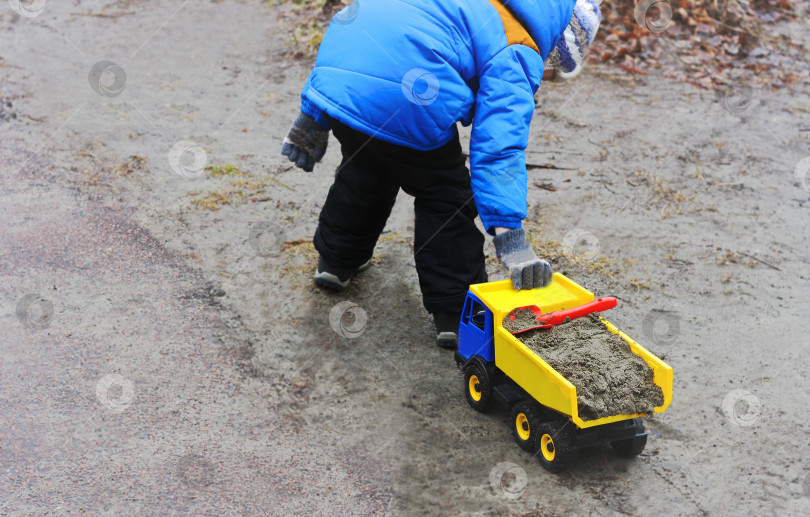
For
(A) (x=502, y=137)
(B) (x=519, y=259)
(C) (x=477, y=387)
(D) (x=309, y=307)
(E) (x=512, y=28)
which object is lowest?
(D) (x=309, y=307)

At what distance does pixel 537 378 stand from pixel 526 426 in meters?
0.28

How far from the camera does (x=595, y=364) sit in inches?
103

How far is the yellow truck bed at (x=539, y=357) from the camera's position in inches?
97.0

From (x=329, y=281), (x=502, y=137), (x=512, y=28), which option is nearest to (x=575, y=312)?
(x=502, y=137)

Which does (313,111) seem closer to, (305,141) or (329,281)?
(305,141)

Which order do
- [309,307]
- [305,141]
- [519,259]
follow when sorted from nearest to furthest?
1. [519,259]
2. [305,141]
3. [309,307]

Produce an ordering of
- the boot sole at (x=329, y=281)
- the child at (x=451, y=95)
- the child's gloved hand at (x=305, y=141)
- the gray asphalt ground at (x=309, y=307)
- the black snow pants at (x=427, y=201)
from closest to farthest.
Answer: the gray asphalt ground at (x=309, y=307) → the child at (x=451, y=95) → the black snow pants at (x=427, y=201) → the child's gloved hand at (x=305, y=141) → the boot sole at (x=329, y=281)

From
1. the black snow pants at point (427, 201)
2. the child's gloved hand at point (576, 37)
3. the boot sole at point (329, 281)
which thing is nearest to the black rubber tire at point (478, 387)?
the black snow pants at point (427, 201)

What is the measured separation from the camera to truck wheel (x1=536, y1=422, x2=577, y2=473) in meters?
2.56

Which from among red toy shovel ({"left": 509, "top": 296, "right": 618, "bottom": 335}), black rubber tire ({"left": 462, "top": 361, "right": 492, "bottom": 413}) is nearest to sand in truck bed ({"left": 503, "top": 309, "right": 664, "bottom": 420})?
red toy shovel ({"left": 509, "top": 296, "right": 618, "bottom": 335})

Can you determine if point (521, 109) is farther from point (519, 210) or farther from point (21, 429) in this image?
point (21, 429)

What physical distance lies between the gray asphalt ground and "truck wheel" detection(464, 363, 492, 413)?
61mm

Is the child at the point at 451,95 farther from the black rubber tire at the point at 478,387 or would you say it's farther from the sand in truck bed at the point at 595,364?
the black rubber tire at the point at 478,387

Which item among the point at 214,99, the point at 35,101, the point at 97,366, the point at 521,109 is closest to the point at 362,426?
the point at 97,366
